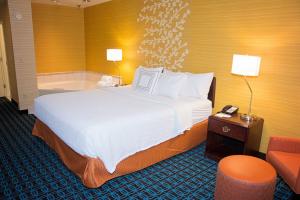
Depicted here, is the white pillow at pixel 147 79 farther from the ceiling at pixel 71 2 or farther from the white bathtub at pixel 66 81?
the ceiling at pixel 71 2

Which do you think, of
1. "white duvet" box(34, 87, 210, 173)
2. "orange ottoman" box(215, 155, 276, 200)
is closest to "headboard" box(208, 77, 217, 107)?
"white duvet" box(34, 87, 210, 173)

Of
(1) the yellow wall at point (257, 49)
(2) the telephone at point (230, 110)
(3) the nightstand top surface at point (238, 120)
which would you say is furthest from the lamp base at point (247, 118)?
(1) the yellow wall at point (257, 49)

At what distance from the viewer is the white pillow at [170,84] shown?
131 inches

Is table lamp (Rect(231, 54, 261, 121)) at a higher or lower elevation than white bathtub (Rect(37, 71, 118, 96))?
higher

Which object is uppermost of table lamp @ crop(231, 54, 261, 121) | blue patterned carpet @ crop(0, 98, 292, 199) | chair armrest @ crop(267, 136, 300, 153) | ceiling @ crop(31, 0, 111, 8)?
ceiling @ crop(31, 0, 111, 8)

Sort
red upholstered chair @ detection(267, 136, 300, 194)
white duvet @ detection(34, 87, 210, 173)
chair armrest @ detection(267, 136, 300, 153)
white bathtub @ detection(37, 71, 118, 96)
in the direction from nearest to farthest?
red upholstered chair @ detection(267, 136, 300, 194) → white duvet @ detection(34, 87, 210, 173) → chair armrest @ detection(267, 136, 300, 153) → white bathtub @ detection(37, 71, 118, 96)

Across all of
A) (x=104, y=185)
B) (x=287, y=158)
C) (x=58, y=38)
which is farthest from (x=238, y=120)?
(x=58, y=38)

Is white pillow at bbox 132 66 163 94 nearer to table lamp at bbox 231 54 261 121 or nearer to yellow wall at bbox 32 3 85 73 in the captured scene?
table lamp at bbox 231 54 261 121

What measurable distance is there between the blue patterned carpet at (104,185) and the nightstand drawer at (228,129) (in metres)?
0.45

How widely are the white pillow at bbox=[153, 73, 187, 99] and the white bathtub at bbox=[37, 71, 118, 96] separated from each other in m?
1.84

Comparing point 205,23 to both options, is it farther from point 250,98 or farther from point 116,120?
point 116,120

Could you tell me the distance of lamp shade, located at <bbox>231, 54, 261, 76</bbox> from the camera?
2.51 m

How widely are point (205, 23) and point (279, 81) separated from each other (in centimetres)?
139

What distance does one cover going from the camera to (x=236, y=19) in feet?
9.78
